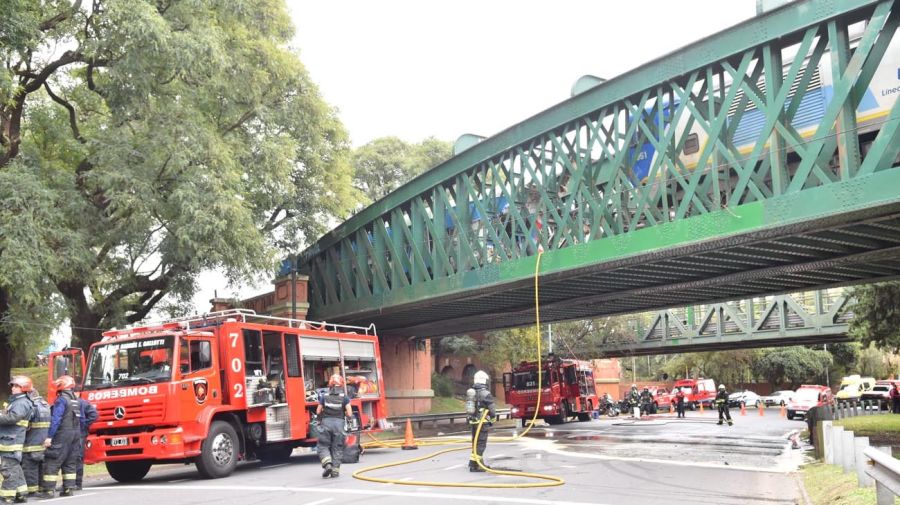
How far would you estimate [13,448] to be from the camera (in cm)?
1095

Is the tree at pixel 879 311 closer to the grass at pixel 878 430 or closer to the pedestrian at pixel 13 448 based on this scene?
the grass at pixel 878 430

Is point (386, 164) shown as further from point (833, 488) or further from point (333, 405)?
point (833, 488)

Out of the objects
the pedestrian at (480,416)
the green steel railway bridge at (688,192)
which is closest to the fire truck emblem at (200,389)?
the pedestrian at (480,416)

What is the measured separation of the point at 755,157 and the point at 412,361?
24.4m

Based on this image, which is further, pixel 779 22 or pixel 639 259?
pixel 639 259

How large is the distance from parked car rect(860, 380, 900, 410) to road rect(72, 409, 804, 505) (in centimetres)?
2610

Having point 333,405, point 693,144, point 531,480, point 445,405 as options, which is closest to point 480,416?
point 531,480

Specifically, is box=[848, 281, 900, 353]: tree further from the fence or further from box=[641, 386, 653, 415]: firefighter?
box=[641, 386, 653, 415]: firefighter

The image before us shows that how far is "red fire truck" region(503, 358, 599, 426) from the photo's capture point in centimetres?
3116

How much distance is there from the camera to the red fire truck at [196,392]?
13.4m

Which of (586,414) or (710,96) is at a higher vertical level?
(710,96)

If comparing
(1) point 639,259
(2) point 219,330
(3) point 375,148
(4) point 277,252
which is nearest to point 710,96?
(1) point 639,259

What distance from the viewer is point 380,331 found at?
35.2m

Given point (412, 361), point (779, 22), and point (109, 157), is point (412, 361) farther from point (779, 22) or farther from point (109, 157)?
point (779, 22)
